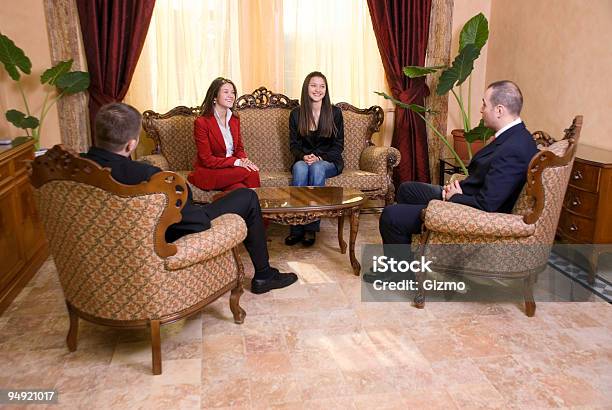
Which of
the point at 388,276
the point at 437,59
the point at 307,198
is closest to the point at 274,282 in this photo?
the point at 307,198

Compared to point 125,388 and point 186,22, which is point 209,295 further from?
point 186,22

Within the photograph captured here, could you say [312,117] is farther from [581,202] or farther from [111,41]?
[581,202]

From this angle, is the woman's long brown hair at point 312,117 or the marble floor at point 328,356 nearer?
the marble floor at point 328,356

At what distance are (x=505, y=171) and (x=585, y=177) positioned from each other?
33.2 inches

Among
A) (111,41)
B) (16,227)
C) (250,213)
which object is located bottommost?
(16,227)

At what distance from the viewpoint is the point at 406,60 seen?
496 cm

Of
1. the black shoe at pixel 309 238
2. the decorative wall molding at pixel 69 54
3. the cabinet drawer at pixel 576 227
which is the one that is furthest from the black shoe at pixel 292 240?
the decorative wall molding at pixel 69 54

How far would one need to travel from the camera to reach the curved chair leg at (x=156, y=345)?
2.39 metres

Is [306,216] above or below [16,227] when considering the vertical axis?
above

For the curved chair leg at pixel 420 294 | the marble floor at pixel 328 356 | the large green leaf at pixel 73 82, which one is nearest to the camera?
the marble floor at pixel 328 356

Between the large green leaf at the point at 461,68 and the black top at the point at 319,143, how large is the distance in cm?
88

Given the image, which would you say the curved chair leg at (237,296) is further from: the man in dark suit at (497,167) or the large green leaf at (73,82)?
the large green leaf at (73,82)

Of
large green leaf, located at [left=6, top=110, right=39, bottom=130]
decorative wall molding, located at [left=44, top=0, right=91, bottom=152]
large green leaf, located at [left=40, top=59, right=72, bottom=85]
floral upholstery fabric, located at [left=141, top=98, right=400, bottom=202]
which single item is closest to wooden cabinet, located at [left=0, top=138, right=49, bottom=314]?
large green leaf, located at [left=6, top=110, right=39, bottom=130]

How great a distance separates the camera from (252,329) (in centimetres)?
283
